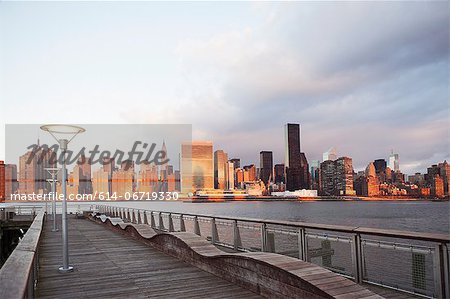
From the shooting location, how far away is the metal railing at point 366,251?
5.57m

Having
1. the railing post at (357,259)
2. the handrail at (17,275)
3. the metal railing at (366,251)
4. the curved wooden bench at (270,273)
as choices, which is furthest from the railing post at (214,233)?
the handrail at (17,275)

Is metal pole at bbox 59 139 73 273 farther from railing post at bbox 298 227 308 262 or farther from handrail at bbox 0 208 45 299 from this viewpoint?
railing post at bbox 298 227 308 262

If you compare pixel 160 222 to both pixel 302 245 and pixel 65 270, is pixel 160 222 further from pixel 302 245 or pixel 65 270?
pixel 302 245

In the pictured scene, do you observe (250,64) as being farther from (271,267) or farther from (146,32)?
(271,267)

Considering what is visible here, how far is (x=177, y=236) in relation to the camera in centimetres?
953

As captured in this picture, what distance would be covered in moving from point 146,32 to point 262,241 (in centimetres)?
2722

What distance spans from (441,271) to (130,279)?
17.2ft

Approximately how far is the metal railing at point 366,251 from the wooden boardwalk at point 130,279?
1866 mm

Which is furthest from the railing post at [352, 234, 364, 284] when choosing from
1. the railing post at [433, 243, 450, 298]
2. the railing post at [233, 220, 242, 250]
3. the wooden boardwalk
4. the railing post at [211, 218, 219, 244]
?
the railing post at [211, 218, 219, 244]

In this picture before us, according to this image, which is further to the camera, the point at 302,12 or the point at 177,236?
the point at 302,12

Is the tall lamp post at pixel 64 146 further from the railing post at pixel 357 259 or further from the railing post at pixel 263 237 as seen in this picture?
the railing post at pixel 357 259

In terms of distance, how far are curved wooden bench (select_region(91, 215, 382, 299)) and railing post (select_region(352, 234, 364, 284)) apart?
4.05ft

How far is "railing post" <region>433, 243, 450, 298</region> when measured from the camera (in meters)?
5.41

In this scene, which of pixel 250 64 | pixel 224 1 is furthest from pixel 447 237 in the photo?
pixel 250 64
